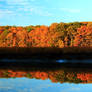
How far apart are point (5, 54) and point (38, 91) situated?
1628 centimetres

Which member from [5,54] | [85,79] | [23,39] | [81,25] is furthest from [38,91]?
[23,39]

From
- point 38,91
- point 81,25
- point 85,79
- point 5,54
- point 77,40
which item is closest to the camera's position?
point 38,91

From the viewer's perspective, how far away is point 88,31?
67.6 m

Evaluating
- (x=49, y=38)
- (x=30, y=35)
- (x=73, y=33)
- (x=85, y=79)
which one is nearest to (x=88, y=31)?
(x=73, y=33)

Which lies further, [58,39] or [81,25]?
[81,25]

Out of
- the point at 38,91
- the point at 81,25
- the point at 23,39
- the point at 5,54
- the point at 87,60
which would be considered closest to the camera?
the point at 38,91

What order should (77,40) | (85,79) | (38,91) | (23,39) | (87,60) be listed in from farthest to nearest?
(23,39) → (77,40) → (87,60) → (85,79) → (38,91)

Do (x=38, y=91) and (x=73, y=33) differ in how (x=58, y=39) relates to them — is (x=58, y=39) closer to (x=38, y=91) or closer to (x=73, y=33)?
(x=73, y=33)

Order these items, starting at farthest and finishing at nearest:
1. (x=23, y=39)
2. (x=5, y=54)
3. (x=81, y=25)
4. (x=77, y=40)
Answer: (x=23, y=39)
(x=81, y=25)
(x=77, y=40)
(x=5, y=54)

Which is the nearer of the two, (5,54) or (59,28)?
(5,54)

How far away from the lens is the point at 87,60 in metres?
22.4

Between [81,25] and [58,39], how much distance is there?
9016 millimetres

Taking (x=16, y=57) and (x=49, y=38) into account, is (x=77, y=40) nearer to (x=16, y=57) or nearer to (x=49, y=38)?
(x=49, y=38)

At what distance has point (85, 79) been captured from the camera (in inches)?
468
